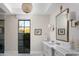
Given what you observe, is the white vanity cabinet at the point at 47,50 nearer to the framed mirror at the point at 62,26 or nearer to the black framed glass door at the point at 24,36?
the framed mirror at the point at 62,26

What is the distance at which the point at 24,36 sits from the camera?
530 centimetres

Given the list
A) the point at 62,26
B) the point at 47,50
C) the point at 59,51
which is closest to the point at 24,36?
the point at 47,50

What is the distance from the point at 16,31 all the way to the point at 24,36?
35 cm

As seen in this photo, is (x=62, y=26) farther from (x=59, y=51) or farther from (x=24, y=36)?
(x=59, y=51)

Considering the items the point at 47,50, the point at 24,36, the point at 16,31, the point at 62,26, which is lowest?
the point at 47,50

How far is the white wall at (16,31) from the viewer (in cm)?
499

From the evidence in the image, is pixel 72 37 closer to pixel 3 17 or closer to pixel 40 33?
pixel 40 33

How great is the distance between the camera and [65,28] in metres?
4.30

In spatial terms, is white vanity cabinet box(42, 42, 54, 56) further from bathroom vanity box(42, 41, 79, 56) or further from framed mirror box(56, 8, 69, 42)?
framed mirror box(56, 8, 69, 42)

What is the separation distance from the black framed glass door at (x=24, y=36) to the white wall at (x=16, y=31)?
4.9 inches

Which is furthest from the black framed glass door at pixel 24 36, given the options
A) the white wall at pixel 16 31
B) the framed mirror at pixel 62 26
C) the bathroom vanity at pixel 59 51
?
the framed mirror at pixel 62 26

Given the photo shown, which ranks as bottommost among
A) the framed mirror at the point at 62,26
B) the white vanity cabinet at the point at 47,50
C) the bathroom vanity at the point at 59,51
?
the white vanity cabinet at the point at 47,50

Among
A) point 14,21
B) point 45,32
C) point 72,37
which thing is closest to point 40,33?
point 45,32

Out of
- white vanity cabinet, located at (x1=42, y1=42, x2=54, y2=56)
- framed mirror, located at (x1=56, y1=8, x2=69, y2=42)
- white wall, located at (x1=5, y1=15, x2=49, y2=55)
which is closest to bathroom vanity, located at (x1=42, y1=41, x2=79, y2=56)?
white vanity cabinet, located at (x1=42, y1=42, x2=54, y2=56)
